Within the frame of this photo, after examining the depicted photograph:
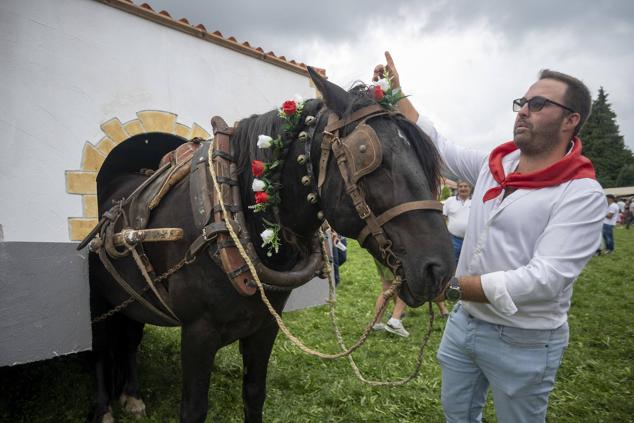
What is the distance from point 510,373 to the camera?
5.90 feet

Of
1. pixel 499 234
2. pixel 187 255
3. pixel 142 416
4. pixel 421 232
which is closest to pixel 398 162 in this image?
pixel 421 232

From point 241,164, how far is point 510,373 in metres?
1.72

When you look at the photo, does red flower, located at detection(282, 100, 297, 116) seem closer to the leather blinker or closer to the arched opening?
the leather blinker

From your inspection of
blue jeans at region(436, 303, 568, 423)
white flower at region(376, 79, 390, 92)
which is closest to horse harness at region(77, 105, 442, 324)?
white flower at region(376, 79, 390, 92)

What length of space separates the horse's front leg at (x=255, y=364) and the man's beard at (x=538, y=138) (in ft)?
5.80

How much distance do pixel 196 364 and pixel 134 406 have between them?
5.72 ft

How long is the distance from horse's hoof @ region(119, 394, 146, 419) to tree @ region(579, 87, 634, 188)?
55618 millimetres

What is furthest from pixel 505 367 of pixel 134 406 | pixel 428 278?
pixel 134 406

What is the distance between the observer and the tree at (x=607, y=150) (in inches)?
1846

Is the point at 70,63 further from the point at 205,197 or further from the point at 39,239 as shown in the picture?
the point at 205,197

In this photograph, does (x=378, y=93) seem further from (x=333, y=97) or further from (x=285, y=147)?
(x=285, y=147)

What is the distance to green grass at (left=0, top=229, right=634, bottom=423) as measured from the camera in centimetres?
331

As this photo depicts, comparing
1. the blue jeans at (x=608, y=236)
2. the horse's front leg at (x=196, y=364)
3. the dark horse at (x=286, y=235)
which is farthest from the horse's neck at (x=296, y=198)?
the blue jeans at (x=608, y=236)

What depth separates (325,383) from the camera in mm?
3838
